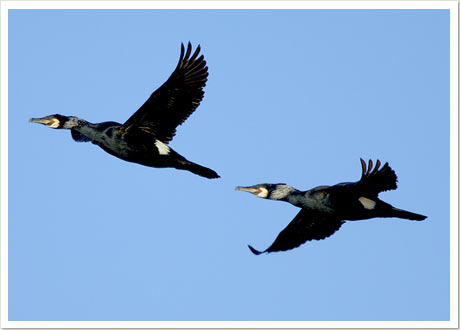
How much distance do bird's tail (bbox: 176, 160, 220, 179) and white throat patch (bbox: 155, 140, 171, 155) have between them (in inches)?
12.9

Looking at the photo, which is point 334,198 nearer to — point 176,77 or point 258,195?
point 258,195

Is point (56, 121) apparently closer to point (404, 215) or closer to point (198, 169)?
point (198, 169)

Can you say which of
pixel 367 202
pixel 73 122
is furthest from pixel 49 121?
pixel 367 202

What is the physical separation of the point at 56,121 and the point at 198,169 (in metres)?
2.86

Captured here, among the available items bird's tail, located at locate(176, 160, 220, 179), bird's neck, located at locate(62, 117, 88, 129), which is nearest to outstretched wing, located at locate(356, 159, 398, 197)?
bird's tail, located at locate(176, 160, 220, 179)

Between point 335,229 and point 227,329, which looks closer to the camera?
point 227,329

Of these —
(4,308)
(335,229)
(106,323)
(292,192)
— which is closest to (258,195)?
(292,192)

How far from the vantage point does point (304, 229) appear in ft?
55.8

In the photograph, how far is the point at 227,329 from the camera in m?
14.7

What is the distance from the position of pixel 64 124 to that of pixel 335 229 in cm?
473

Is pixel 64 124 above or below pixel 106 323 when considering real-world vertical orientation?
above

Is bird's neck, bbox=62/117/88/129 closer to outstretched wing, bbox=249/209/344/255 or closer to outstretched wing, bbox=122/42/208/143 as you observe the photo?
outstretched wing, bbox=122/42/208/143

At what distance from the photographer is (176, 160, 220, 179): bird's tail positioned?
15.6m

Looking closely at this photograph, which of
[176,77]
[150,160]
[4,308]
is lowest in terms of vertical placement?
[4,308]
